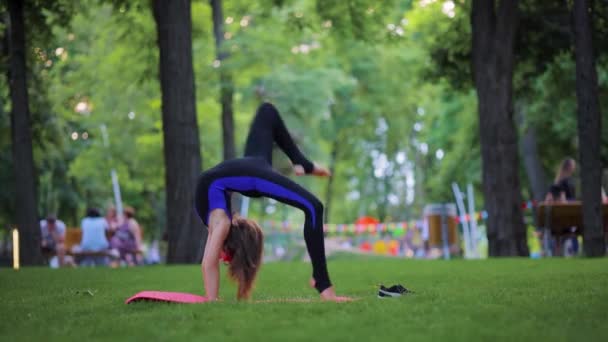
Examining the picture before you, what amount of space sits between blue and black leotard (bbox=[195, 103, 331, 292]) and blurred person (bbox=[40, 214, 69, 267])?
18.6m

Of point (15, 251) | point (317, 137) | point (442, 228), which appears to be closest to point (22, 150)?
point (15, 251)

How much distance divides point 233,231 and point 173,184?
41.6ft

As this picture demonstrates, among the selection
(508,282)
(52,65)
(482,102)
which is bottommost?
(508,282)

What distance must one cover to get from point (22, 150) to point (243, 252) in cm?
1571

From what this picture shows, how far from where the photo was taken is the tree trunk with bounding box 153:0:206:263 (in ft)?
70.4

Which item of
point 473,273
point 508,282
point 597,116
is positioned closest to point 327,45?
point 597,116

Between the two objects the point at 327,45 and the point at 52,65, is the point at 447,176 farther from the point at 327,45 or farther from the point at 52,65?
the point at 52,65

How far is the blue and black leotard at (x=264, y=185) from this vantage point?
345 inches

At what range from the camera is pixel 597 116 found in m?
18.3

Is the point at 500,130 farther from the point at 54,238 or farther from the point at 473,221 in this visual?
the point at 473,221

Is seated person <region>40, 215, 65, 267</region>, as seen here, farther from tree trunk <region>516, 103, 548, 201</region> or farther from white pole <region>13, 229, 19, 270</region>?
tree trunk <region>516, 103, 548, 201</region>

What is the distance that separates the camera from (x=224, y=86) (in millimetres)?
30422

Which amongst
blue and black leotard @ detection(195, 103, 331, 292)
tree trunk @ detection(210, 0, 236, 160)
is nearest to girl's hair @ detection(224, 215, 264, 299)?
blue and black leotard @ detection(195, 103, 331, 292)

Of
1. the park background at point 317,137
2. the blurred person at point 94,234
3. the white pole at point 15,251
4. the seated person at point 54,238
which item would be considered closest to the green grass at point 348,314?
the park background at point 317,137
